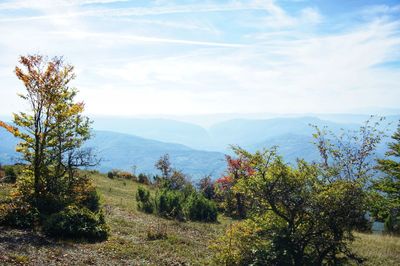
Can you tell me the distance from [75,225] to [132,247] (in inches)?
119

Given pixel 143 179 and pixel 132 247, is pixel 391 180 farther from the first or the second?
pixel 143 179

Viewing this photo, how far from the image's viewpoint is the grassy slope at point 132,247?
14.2 meters

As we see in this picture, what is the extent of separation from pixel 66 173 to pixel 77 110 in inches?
164

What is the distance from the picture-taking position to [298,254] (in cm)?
1327

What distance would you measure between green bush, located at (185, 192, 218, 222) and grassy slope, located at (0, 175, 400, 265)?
7.52 ft

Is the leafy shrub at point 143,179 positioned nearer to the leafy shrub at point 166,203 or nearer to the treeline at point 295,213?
the leafy shrub at point 166,203

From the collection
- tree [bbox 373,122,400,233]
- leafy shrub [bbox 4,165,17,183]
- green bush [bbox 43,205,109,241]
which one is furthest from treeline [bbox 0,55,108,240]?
tree [bbox 373,122,400,233]

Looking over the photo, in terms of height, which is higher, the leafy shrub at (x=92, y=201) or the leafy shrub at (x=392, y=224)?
the leafy shrub at (x=92, y=201)

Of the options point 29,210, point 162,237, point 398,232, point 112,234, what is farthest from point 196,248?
point 398,232

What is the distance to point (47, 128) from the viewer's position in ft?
64.6

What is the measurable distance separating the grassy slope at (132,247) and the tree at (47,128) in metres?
3.78

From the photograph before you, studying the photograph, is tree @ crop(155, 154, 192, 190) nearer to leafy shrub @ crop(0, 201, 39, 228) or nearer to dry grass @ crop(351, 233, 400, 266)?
dry grass @ crop(351, 233, 400, 266)

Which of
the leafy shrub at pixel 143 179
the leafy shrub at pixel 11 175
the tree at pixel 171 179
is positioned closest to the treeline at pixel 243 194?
the tree at pixel 171 179

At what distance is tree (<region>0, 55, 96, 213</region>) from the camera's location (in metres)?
19.0
